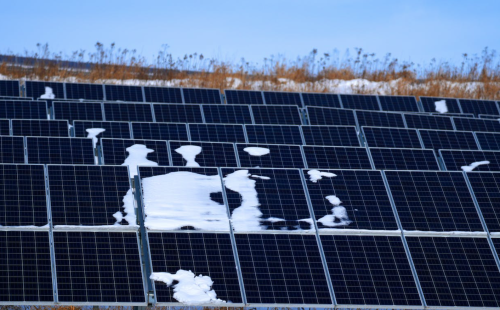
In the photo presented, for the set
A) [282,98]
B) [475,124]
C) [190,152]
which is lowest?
[190,152]

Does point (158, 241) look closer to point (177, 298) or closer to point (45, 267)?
point (177, 298)

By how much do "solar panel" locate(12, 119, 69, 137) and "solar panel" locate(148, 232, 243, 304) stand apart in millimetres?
7566

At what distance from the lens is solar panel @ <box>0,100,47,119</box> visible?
1927 cm

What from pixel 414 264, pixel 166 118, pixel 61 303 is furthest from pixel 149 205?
pixel 166 118

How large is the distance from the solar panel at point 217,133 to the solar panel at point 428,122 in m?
6.59

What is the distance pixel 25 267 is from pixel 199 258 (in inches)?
94.6

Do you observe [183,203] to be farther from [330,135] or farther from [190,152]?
[330,135]

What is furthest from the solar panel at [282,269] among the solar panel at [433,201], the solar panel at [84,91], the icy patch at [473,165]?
the solar panel at [84,91]

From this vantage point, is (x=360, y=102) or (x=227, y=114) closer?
(x=227, y=114)

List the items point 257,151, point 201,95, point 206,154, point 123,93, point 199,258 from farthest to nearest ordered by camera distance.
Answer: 1. point 201,95
2. point 123,93
3. point 257,151
4. point 206,154
5. point 199,258

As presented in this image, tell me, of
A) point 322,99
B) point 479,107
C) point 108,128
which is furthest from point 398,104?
point 108,128

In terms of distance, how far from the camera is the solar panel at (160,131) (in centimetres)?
1716

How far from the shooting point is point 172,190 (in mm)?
11094

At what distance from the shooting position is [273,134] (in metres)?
18.0
